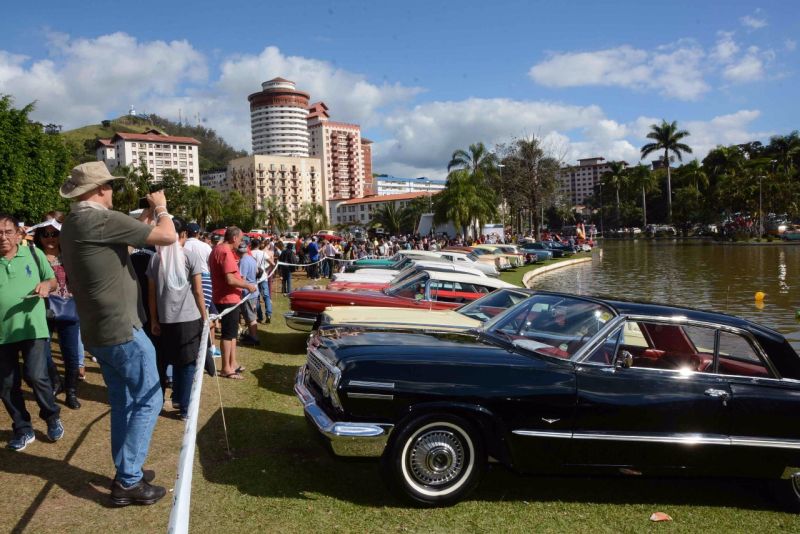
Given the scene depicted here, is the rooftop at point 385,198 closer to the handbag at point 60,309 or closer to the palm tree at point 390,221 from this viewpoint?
the palm tree at point 390,221

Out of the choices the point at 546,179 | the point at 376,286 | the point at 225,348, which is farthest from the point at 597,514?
the point at 546,179

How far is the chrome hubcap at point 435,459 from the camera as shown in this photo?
4.12 m

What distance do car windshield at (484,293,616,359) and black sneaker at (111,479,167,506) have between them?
288 centimetres

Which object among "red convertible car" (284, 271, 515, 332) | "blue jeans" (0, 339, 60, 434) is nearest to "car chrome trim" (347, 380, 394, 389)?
"blue jeans" (0, 339, 60, 434)

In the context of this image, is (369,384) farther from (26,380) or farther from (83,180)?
(26,380)

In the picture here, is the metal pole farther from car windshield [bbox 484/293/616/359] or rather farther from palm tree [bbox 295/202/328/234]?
car windshield [bbox 484/293/616/359]

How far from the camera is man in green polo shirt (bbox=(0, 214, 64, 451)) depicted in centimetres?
466

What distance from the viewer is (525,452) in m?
4.16

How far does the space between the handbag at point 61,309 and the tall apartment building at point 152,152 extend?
15359cm

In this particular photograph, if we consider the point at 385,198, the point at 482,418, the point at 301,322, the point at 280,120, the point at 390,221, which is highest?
the point at 280,120

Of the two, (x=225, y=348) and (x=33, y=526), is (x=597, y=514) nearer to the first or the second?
(x=33, y=526)

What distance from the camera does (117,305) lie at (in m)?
3.68

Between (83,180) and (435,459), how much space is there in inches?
117

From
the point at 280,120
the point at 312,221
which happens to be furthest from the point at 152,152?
the point at 312,221
